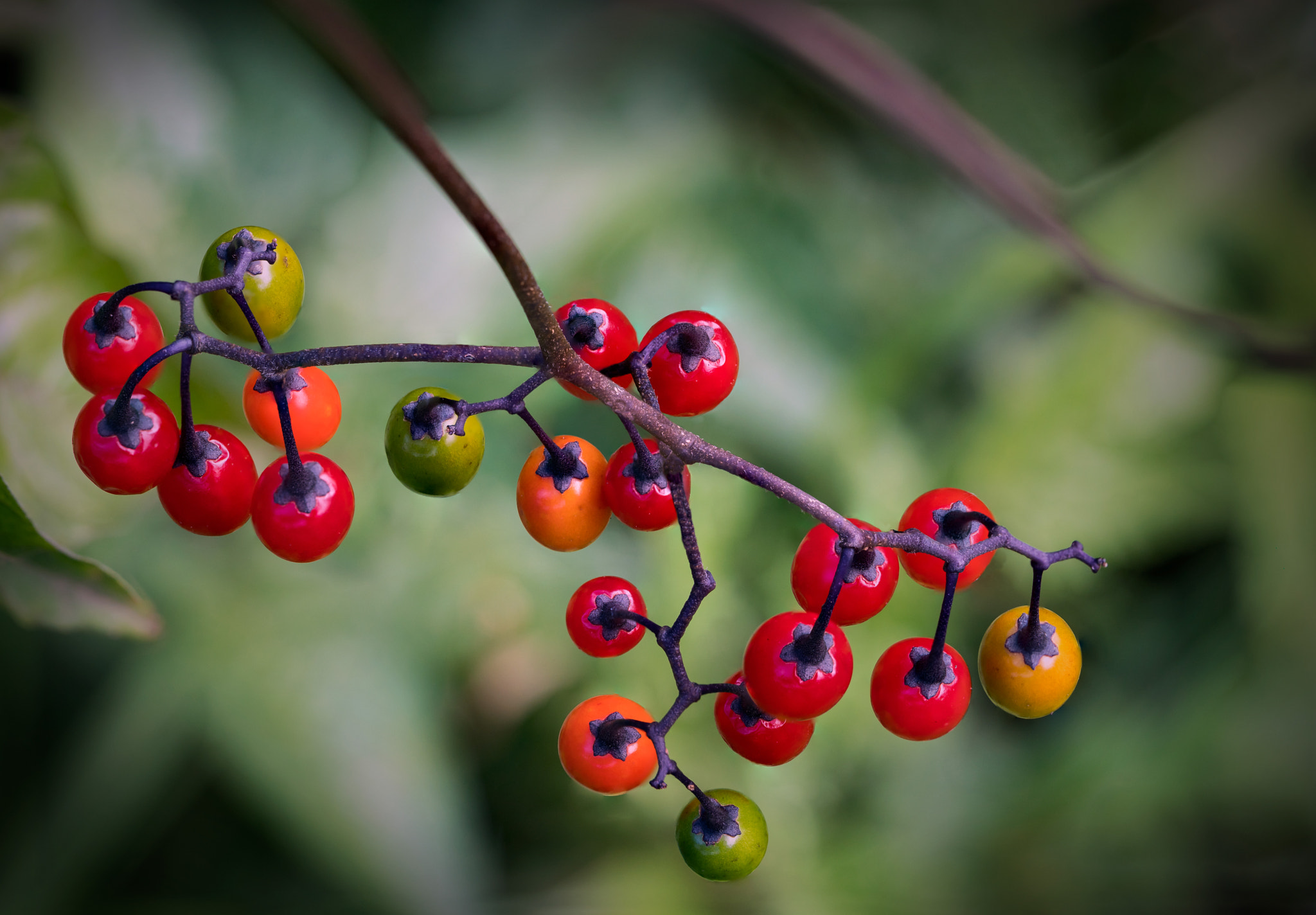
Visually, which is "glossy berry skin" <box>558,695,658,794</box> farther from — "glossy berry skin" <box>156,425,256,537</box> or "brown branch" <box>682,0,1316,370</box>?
"brown branch" <box>682,0,1316,370</box>

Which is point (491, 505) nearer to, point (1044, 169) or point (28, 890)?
point (28, 890)

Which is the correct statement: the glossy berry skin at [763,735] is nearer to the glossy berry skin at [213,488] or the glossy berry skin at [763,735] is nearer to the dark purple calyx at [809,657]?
the dark purple calyx at [809,657]

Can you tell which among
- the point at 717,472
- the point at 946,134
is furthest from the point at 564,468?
the point at 946,134

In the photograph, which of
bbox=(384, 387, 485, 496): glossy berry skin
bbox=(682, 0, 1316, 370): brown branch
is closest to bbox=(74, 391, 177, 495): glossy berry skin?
bbox=(384, 387, 485, 496): glossy berry skin

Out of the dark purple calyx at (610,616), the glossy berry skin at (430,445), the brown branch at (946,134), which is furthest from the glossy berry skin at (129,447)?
the brown branch at (946,134)

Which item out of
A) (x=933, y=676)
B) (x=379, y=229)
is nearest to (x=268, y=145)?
(x=379, y=229)

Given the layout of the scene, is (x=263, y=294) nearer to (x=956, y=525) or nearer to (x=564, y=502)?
(x=564, y=502)
